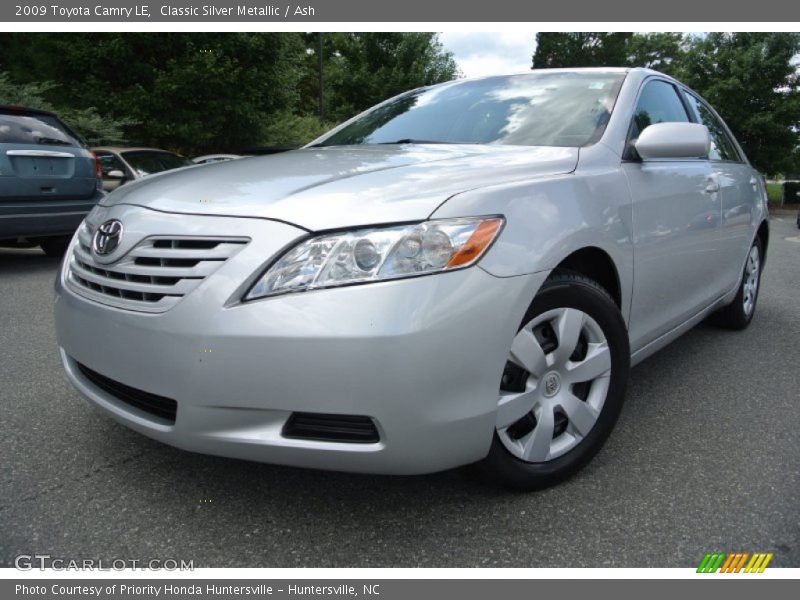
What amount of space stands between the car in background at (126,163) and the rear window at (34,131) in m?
2.60

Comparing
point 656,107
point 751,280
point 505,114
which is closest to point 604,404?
point 505,114

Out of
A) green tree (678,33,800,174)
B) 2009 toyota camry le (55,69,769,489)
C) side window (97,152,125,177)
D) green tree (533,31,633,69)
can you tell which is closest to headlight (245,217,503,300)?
2009 toyota camry le (55,69,769,489)

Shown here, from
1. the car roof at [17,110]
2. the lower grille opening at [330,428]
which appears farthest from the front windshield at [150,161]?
the lower grille opening at [330,428]

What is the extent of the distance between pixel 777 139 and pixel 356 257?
81.6 feet

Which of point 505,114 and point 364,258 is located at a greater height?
point 505,114

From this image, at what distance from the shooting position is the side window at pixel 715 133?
3.57 m

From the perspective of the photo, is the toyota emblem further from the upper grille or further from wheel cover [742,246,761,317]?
wheel cover [742,246,761,317]

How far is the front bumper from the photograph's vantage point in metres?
1.58

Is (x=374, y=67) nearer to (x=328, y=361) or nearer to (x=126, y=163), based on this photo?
(x=126, y=163)

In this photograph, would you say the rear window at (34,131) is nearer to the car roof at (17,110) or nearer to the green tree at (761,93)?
the car roof at (17,110)

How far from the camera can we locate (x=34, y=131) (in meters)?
5.80

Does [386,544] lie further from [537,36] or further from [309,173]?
[537,36]

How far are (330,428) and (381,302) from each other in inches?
14.6

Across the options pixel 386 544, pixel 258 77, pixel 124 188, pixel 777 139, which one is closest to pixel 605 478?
pixel 386 544
